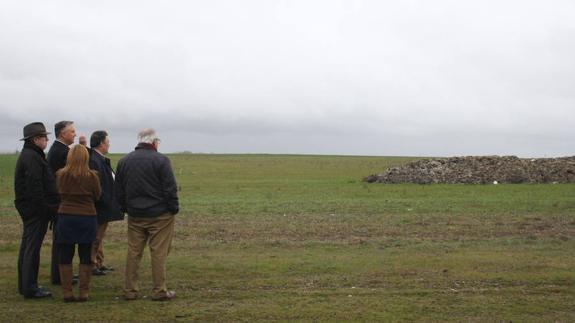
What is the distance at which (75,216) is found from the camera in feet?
28.0

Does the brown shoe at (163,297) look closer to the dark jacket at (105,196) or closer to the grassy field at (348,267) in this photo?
the grassy field at (348,267)

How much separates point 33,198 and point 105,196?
4.03ft

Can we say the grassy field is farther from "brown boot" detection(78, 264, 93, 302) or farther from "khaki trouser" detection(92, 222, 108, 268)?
"khaki trouser" detection(92, 222, 108, 268)

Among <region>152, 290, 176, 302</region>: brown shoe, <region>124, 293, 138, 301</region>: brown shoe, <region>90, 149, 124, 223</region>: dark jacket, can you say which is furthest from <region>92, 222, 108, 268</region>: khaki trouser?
<region>152, 290, 176, 302</region>: brown shoe

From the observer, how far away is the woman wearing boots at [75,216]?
8453mm

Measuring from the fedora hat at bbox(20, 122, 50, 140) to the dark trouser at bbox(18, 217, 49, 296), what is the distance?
4.08 feet

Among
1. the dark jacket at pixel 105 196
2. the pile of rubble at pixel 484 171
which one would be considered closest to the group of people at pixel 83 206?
the dark jacket at pixel 105 196

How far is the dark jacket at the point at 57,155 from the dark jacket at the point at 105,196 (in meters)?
0.51

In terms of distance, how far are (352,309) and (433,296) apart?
4.69ft

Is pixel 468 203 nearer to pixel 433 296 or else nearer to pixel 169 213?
pixel 433 296

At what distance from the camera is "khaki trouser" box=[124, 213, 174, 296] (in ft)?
28.3

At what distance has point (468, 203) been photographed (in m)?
22.5

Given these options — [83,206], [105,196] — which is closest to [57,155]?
[105,196]

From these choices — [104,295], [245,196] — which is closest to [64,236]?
[104,295]
